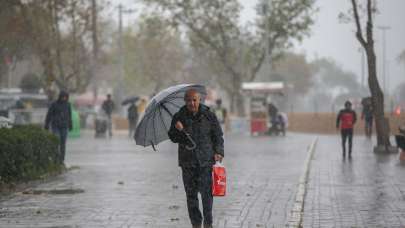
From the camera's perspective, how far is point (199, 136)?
1198 centimetres

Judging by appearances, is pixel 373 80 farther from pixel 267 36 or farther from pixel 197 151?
pixel 267 36

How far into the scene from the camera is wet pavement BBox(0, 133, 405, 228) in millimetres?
13398

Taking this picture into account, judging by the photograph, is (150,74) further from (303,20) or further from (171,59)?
(303,20)

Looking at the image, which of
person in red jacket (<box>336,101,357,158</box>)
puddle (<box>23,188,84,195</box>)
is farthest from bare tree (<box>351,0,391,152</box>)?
puddle (<box>23,188,84,195</box>)

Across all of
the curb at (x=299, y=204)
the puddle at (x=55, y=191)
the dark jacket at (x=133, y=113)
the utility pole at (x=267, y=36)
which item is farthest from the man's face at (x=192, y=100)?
the utility pole at (x=267, y=36)

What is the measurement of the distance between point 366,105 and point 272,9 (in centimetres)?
2086

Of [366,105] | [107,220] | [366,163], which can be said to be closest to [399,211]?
[107,220]

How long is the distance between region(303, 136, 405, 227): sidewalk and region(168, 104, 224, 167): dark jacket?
166 cm

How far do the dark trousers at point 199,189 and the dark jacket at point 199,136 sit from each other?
3.1 inches

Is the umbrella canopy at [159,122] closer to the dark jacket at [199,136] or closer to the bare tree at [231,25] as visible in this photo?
the dark jacket at [199,136]

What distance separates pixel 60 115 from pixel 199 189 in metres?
12.7

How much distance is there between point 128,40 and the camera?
Result: 3760 inches

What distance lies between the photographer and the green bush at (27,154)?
17734mm

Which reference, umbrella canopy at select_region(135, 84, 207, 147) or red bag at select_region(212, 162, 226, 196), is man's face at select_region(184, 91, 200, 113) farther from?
umbrella canopy at select_region(135, 84, 207, 147)
